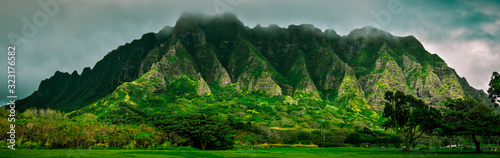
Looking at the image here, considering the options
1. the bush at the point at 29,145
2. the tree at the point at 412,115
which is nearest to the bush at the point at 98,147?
the bush at the point at 29,145

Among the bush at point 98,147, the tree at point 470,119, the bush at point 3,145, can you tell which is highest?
the tree at point 470,119

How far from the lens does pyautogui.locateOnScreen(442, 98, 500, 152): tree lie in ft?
137

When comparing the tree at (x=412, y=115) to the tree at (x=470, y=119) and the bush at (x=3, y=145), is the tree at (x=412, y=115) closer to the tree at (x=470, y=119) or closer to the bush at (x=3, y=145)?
the tree at (x=470, y=119)

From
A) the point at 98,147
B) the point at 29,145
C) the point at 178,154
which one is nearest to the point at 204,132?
the point at 98,147

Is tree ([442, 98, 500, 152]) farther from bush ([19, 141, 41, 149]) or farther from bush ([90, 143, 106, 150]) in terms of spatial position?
bush ([19, 141, 41, 149])

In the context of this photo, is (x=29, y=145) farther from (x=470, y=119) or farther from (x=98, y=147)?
(x=470, y=119)

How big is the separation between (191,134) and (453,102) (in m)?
43.7

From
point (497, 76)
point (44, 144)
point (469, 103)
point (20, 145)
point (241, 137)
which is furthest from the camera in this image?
point (241, 137)

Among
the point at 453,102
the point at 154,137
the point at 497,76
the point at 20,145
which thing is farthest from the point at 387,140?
the point at 20,145

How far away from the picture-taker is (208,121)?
58750mm

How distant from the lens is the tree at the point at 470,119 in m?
41.9

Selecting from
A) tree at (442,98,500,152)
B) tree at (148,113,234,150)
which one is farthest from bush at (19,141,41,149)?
tree at (442,98,500,152)

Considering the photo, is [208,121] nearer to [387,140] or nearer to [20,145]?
[20,145]

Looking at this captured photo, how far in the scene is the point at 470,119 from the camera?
4319 centimetres
